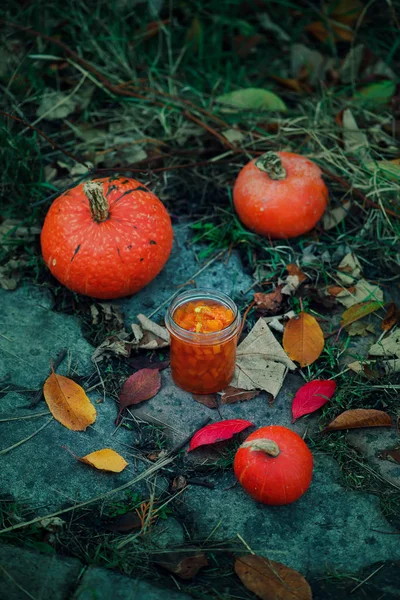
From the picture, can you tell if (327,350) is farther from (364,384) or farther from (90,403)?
(90,403)

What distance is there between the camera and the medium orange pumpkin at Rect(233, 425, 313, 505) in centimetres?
239

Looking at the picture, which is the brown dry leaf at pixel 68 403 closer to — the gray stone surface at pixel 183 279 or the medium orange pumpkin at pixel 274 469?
the gray stone surface at pixel 183 279

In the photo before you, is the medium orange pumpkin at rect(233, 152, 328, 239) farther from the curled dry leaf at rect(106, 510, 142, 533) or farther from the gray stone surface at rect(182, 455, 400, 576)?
the curled dry leaf at rect(106, 510, 142, 533)

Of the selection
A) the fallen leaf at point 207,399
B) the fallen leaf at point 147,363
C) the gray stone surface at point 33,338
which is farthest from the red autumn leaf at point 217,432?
the gray stone surface at point 33,338

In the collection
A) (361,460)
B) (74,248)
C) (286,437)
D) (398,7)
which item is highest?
(398,7)

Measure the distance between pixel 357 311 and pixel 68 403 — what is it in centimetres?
155

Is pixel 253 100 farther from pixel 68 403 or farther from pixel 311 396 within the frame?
pixel 68 403

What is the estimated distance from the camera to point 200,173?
3.96 m

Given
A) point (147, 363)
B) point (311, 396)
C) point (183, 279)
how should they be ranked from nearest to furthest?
point (311, 396)
point (147, 363)
point (183, 279)

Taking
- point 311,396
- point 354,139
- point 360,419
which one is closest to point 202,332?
point 311,396

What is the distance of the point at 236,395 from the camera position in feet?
9.55

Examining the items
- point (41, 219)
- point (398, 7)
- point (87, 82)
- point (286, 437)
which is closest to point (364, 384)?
point (286, 437)

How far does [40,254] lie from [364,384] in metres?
1.94

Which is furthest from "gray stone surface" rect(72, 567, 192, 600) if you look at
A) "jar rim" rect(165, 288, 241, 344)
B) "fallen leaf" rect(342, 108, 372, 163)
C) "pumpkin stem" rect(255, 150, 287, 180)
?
"fallen leaf" rect(342, 108, 372, 163)
